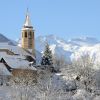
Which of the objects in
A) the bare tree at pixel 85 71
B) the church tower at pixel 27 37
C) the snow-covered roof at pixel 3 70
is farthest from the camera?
the church tower at pixel 27 37

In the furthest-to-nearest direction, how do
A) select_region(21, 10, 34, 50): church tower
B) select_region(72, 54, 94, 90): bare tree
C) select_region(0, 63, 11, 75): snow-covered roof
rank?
select_region(21, 10, 34, 50): church tower, select_region(72, 54, 94, 90): bare tree, select_region(0, 63, 11, 75): snow-covered roof

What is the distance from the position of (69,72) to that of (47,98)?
117ft

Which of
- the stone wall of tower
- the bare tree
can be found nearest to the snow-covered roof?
the bare tree

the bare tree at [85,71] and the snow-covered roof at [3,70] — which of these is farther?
the bare tree at [85,71]

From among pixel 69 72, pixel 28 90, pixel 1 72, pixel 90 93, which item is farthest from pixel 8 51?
pixel 28 90

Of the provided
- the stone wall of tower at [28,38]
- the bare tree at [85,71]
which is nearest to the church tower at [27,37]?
the stone wall of tower at [28,38]

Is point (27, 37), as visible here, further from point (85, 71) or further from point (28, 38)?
point (85, 71)

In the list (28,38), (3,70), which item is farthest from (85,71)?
(28,38)

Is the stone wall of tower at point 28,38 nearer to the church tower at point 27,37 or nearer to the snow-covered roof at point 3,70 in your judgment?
the church tower at point 27,37

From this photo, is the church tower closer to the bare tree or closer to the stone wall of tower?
the stone wall of tower

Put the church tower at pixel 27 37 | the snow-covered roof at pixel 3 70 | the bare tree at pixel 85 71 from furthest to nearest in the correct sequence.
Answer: the church tower at pixel 27 37 → the bare tree at pixel 85 71 → the snow-covered roof at pixel 3 70

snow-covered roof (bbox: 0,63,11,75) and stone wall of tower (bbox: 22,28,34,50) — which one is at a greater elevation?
stone wall of tower (bbox: 22,28,34,50)

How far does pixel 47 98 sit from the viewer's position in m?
65.9

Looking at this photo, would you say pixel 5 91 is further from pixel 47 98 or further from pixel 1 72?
pixel 1 72
